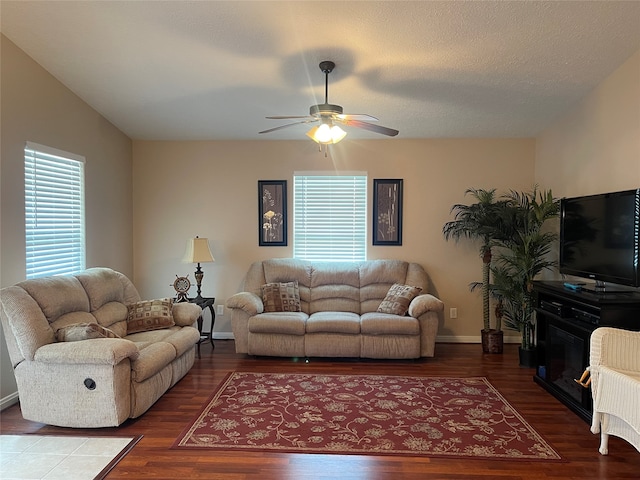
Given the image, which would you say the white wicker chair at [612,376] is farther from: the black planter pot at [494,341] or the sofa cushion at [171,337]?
the sofa cushion at [171,337]

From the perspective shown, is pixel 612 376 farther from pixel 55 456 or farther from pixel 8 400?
pixel 8 400

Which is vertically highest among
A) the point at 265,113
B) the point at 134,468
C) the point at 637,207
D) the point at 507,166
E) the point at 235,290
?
the point at 265,113

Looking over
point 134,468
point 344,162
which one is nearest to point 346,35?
point 344,162

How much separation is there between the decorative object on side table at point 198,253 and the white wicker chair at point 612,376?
3854mm

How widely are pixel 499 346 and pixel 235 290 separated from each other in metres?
3.27

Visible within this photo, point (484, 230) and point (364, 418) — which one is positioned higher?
point (484, 230)

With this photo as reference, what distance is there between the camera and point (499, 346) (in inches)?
189

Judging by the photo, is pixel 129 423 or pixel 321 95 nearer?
pixel 129 423

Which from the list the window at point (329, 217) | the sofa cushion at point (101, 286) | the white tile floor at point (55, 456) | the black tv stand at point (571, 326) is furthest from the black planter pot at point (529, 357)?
the sofa cushion at point (101, 286)

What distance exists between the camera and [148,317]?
12.9ft

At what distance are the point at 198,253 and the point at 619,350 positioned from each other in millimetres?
4053

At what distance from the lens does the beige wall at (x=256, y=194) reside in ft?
17.2

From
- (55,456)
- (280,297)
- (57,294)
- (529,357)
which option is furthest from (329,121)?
(529,357)

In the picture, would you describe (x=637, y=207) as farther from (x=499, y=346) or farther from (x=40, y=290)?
(x=40, y=290)
